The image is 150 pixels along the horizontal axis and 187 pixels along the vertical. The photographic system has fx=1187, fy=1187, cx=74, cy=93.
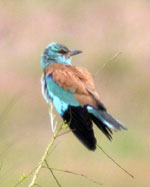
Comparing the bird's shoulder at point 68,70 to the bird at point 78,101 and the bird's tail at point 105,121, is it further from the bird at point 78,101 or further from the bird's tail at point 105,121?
the bird's tail at point 105,121

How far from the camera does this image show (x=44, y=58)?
737 cm

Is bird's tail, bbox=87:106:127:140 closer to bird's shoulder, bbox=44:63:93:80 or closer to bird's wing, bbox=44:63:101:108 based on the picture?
bird's wing, bbox=44:63:101:108

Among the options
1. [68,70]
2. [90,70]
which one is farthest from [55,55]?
[90,70]

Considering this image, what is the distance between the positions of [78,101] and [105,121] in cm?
48

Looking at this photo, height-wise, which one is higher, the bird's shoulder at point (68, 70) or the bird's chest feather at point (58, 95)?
the bird's shoulder at point (68, 70)

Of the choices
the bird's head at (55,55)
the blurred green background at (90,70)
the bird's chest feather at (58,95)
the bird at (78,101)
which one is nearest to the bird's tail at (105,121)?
the bird at (78,101)

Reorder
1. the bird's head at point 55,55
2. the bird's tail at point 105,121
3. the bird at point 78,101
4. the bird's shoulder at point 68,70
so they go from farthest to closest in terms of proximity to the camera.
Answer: the bird's head at point 55,55 < the bird's shoulder at point 68,70 < the bird at point 78,101 < the bird's tail at point 105,121

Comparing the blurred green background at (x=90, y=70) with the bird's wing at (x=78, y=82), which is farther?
the blurred green background at (x=90, y=70)

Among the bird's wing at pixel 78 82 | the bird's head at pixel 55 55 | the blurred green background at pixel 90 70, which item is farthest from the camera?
the blurred green background at pixel 90 70

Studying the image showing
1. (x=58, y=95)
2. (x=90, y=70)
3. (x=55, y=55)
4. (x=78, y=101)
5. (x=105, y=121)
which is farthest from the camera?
(x=90, y=70)

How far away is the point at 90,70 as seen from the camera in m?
15.2

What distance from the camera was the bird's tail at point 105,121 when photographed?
237 inches

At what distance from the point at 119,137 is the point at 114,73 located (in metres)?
2.25

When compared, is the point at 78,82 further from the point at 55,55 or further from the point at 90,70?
the point at 90,70
